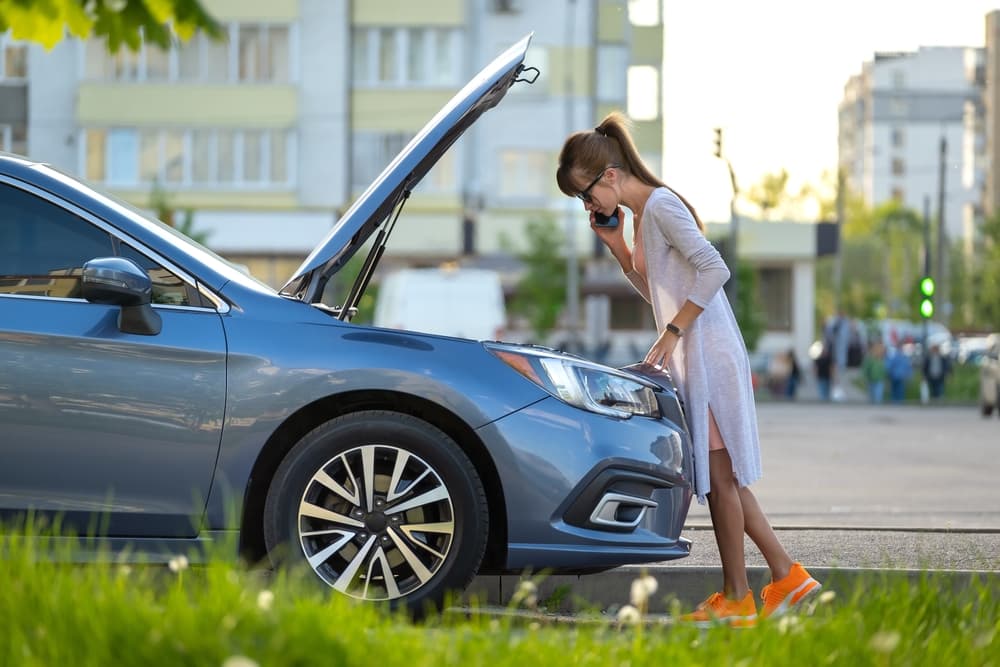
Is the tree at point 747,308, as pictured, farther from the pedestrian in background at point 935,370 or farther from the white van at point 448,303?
the white van at point 448,303

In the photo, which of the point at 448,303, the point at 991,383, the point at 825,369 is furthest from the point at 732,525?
the point at 825,369

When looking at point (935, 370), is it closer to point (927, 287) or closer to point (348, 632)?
point (927, 287)

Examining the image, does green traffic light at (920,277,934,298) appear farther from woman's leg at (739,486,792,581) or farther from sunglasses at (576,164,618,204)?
sunglasses at (576,164,618,204)

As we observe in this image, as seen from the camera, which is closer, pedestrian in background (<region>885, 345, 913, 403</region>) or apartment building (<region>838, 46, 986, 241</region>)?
pedestrian in background (<region>885, 345, 913, 403</region>)

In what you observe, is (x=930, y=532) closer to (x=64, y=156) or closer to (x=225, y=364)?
(x=225, y=364)

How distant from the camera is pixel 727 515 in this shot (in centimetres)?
641

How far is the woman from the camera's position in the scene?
20.8ft

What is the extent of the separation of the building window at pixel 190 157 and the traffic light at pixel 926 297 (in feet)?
69.9

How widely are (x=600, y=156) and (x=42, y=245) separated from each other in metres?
2.03

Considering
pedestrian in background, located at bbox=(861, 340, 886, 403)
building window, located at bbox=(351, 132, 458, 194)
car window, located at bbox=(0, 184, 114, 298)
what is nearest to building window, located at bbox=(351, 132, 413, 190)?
building window, located at bbox=(351, 132, 458, 194)

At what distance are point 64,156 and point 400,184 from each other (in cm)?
4950

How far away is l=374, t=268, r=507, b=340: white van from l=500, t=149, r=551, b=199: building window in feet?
98.1

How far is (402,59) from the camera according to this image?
54.2 meters

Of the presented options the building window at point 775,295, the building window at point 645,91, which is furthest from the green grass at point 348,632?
the building window at point 775,295
